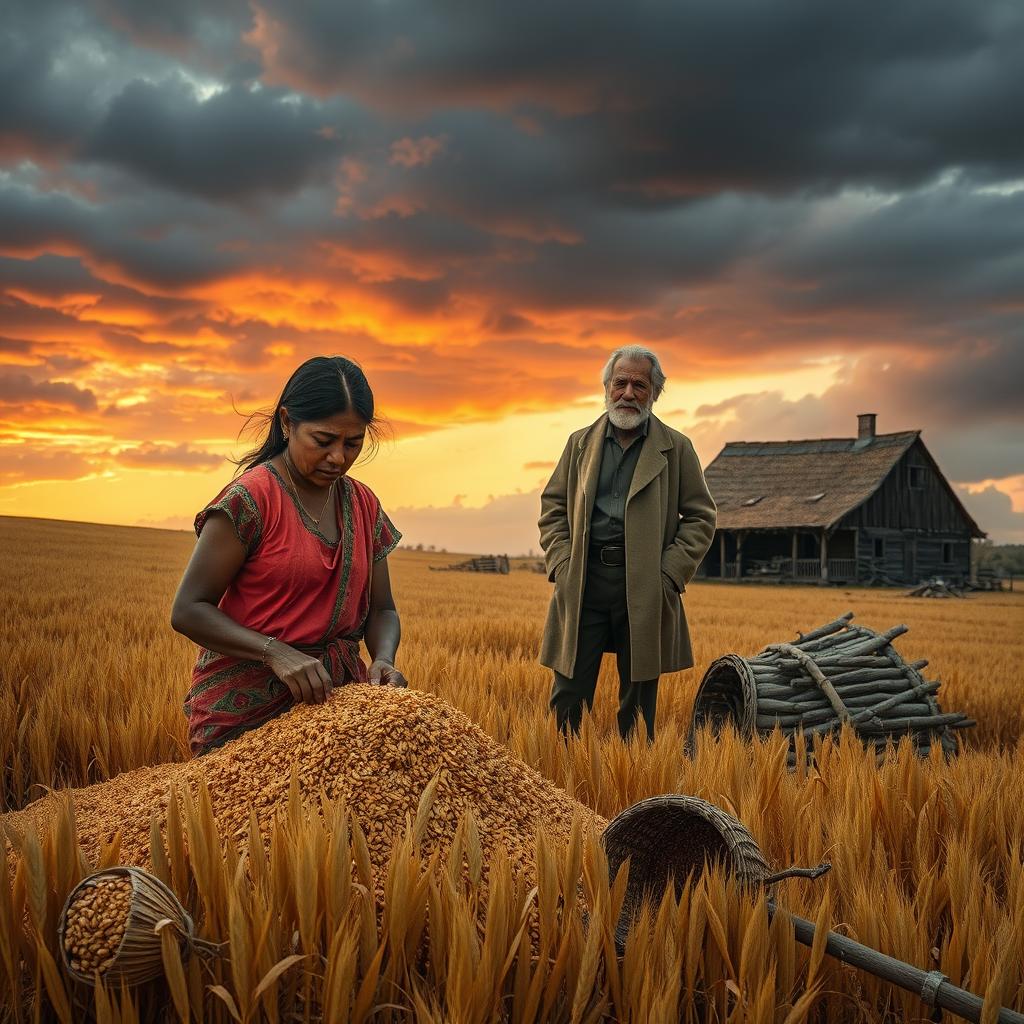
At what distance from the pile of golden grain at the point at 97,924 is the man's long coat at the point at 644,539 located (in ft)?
10.4

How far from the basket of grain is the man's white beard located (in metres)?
3.33

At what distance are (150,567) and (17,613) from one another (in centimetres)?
1018

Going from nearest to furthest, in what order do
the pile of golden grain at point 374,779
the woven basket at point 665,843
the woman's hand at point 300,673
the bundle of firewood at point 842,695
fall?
the woven basket at point 665,843
the pile of golden grain at point 374,779
the woman's hand at point 300,673
the bundle of firewood at point 842,695

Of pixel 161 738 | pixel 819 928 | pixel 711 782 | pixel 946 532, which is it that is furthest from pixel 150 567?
pixel 946 532

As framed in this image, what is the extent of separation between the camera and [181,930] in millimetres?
1502

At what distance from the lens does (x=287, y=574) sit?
8.77 ft

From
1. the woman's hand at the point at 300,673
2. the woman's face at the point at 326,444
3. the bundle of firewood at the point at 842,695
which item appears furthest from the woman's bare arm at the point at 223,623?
the bundle of firewood at the point at 842,695

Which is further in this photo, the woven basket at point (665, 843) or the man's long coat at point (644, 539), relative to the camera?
the man's long coat at point (644, 539)

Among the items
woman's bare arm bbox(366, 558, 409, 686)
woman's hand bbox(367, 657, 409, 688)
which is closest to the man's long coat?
woman's bare arm bbox(366, 558, 409, 686)

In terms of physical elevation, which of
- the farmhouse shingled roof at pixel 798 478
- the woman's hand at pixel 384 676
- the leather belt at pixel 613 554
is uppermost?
the farmhouse shingled roof at pixel 798 478

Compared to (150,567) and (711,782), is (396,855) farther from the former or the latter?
(150,567)

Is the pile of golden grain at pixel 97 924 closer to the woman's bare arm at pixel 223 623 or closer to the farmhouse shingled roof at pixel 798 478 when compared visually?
the woman's bare arm at pixel 223 623

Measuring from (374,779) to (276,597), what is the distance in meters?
0.78

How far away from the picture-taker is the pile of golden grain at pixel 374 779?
212cm
